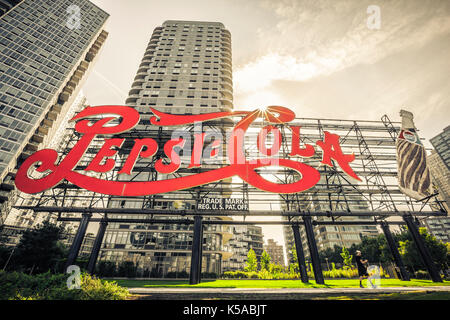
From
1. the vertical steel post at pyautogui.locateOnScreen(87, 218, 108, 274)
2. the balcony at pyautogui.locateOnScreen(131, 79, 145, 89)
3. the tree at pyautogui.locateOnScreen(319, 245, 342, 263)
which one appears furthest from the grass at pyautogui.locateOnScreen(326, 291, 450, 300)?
the tree at pyautogui.locateOnScreen(319, 245, 342, 263)

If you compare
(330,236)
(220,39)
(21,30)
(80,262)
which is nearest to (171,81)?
(220,39)

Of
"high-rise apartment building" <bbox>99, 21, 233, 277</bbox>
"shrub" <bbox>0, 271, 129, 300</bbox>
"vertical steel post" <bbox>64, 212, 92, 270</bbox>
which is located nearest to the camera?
"shrub" <bbox>0, 271, 129, 300</bbox>

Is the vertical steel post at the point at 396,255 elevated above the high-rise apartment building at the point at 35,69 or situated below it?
below

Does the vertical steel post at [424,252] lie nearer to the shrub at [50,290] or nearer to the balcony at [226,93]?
the shrub at [50,290]

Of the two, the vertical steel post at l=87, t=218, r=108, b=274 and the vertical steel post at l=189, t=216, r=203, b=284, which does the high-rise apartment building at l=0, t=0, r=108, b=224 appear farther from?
the vertical steel post at l=189, t=216, r=203, b=284

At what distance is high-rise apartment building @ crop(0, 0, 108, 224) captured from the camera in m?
49.6

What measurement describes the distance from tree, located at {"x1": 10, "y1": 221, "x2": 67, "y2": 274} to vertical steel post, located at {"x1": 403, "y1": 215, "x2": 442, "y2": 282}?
40443 millimetres

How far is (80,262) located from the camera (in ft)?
82.3

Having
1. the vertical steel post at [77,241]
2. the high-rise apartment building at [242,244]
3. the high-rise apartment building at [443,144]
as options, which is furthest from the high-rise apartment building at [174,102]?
the high-rise apartment building at [443,144]

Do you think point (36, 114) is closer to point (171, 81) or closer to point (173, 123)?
point (171, 81)

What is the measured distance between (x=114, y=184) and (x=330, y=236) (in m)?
79.1

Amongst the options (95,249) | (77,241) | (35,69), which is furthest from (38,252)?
(35,69)

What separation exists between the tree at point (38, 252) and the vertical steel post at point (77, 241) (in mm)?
17463

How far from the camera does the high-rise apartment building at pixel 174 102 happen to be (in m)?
31.5
